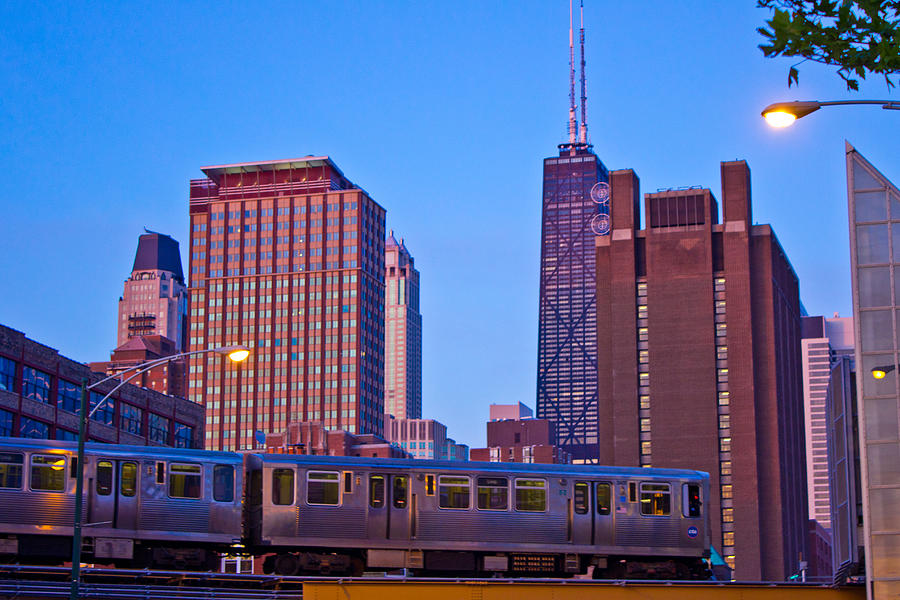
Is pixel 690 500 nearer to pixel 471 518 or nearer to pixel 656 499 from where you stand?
pixel 656 499

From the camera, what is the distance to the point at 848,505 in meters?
31.7

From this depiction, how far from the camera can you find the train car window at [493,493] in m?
32.4

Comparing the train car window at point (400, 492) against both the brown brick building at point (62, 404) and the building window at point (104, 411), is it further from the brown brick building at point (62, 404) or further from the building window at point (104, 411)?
the building window at point (104, 411)

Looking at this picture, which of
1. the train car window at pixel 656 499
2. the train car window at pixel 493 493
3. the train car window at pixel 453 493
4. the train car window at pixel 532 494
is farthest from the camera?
the train car window at pixel 656 499

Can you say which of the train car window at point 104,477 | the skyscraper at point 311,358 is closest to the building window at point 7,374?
the train car window at point 104,477

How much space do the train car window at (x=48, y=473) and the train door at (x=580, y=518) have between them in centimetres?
1254

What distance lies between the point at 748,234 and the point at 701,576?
439ft

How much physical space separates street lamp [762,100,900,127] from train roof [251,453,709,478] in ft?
59.9

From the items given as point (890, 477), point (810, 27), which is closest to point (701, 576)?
point (890, 477)

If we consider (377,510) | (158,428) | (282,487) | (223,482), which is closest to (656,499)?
(377,510)

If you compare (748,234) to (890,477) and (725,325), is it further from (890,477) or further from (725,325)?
(890,477)

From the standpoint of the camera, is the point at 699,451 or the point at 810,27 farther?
the point at 699,451

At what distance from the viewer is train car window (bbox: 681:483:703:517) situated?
3338cm

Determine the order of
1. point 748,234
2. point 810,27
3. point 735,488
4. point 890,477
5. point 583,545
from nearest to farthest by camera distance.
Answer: point 810,27 → point 890,477 → point 583,545 → point 735,488 → point 748,234
